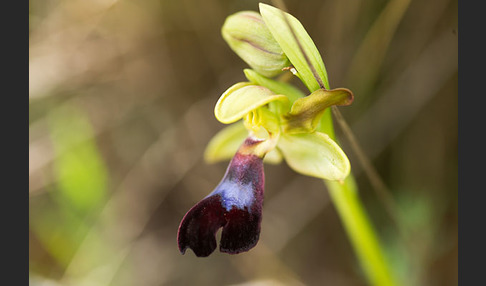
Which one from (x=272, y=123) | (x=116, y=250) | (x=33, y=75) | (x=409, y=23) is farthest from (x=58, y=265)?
(x=409, y=23)

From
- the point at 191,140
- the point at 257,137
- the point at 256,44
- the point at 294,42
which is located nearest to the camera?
the point at 294,42

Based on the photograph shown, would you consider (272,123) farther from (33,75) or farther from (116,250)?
(33,75)

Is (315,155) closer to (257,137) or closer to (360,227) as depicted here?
(257,137)

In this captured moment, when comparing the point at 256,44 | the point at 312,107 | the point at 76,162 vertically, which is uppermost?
the point at 256,44

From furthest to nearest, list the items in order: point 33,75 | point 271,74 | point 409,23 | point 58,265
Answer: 1. point 33,75
2. point 58,265
3. point 409,23
4. point 271,74

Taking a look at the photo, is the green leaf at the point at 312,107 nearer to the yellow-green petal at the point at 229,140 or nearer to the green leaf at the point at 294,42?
the green leaf at the point at 294,42

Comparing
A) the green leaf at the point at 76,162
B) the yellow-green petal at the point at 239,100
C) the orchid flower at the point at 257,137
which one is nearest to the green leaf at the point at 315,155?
the orchid flower at the point at 257,137

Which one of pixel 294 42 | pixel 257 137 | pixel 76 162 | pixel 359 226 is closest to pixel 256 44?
pixel 294 42
